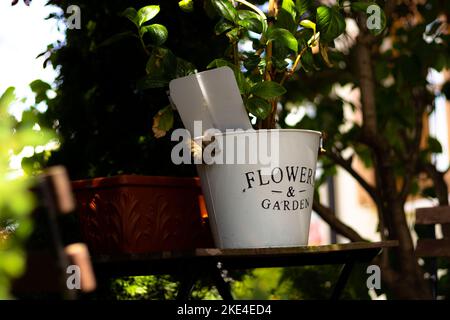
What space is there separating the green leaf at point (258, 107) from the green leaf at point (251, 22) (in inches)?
6.4

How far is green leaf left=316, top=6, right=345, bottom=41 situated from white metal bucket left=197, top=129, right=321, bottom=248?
0.82 feet

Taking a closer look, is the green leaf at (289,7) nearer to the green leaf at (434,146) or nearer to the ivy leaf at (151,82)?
the ivy leaf at (151,82)

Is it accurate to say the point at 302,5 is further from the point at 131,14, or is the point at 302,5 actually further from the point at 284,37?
the point at 131,14

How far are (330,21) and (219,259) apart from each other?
24.3 inches

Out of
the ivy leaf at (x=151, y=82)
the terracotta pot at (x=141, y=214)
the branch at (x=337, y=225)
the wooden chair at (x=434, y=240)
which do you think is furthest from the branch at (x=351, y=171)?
the ivy leaf at (x=151, y=82)

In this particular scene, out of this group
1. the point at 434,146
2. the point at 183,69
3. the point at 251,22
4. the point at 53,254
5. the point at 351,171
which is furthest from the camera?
the point at 434,146

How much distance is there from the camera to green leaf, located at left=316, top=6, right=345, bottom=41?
1.87 m

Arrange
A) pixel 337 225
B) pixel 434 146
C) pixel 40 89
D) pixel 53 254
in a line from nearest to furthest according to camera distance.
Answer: pixel 53 254
pixel 40 89
pixel 337 225
pixel 434 146

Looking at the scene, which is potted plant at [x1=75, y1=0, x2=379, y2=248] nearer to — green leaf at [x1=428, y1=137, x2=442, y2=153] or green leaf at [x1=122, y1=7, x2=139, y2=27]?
green leaf at [x1=122, y1=7, x2=139, y2=27]

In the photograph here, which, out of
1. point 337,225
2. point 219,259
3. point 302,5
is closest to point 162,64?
point 302,5

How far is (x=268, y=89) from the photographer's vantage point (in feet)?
6.02

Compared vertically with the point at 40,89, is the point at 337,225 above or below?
below

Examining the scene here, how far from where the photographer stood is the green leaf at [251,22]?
1.84 metres

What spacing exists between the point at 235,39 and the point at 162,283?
0.97m
